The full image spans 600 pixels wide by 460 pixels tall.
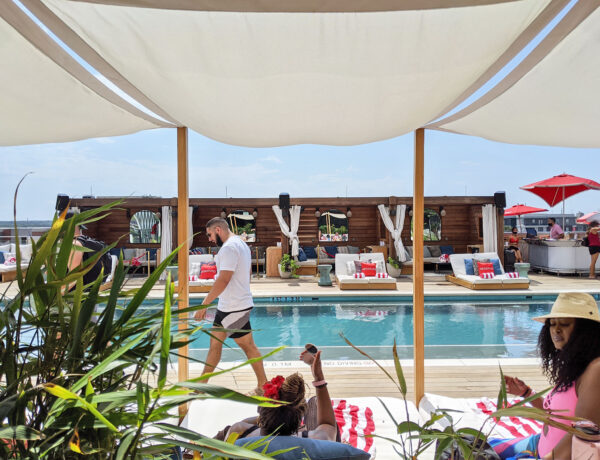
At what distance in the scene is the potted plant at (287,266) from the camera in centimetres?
1075

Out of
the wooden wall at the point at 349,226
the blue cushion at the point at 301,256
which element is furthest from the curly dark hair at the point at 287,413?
the wooden wall at the point at 349,226

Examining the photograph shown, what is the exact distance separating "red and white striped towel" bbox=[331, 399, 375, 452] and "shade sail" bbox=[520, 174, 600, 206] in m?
9.60

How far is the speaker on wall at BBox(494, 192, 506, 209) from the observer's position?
1158cm

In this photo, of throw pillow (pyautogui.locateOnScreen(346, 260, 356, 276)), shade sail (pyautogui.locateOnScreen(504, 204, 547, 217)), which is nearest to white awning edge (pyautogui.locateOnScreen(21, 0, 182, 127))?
throw pillow (pyautogui.locateOnScreen(346, 260, 356, 276))

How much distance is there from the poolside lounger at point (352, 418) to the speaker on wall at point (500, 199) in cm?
1031

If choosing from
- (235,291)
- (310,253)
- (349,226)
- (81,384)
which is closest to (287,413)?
(81,384)

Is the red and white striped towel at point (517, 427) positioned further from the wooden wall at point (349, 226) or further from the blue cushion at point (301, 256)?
the wooden wall at point (349, 226)

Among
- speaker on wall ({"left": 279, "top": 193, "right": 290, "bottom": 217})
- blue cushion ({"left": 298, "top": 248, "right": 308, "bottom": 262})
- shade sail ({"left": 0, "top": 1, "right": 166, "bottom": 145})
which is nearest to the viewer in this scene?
shade sail ({"left": 0, "top": 1, "right": 166, "bottom": 145})

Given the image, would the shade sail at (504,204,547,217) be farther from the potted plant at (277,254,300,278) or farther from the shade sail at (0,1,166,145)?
the shade sail at (0,1,166,145)

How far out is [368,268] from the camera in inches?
372

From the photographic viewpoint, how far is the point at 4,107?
1920 mm

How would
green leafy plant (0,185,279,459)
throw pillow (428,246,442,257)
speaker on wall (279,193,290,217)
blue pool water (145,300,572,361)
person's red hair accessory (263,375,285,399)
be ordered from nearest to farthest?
1. green leafy plant (0,185,279,459)
2. person's red hair accessory (263,375,285,399)
3. blue pool water (145,300,572,361)
4. speaker on wall (279,193,290,217)
5. throw pillow (428,246,442,257)

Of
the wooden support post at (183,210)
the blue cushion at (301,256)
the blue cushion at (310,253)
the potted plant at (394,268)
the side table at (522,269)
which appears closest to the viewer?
the wooden support post at (183,210)

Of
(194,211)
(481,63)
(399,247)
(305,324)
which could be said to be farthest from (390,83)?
(194,211)
